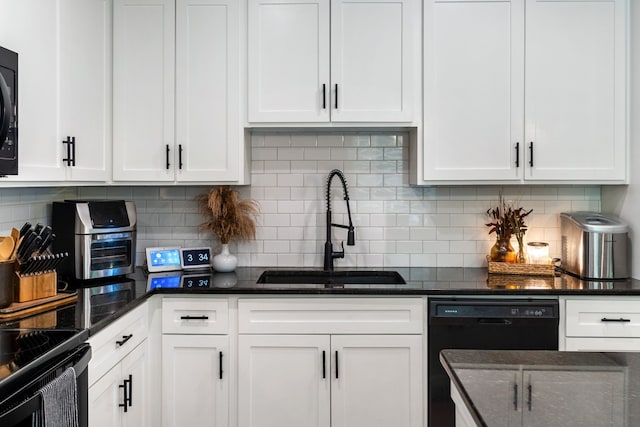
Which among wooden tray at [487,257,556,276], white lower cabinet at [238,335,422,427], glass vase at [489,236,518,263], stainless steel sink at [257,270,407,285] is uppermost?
glass vase at [489,236,518,263]

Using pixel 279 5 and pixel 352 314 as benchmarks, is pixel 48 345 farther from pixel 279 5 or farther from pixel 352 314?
pixel 279 5

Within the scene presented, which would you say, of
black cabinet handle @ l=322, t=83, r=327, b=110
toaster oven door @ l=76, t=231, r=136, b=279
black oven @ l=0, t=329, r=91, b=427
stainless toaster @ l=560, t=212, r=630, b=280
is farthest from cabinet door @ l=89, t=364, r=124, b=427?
stainless toaster @ l=560, t=212, r=630, b=280

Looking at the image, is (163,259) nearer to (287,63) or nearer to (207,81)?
(207,81)

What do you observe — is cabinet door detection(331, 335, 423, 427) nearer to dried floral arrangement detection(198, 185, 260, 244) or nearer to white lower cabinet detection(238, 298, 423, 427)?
white lower cabinet detection(238, 298, 423, 427)

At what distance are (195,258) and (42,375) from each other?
5.34ft

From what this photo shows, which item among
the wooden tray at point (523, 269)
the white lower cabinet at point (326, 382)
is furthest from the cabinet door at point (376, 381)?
the wooden tray at point (523, 269)

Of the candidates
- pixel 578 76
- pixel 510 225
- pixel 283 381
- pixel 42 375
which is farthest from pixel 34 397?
pixel 578 76

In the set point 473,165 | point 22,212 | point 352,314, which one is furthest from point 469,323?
point 22,212

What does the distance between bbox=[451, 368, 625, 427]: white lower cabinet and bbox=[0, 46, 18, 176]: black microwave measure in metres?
1.46

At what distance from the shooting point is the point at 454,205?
317 cm

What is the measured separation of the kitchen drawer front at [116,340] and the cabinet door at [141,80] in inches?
32.2

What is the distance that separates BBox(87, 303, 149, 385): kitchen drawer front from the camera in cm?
189

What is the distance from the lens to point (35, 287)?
6.68ft

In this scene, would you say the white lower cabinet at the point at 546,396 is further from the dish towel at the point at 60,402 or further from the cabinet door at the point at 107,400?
the cabinet door at the point at 107,400
